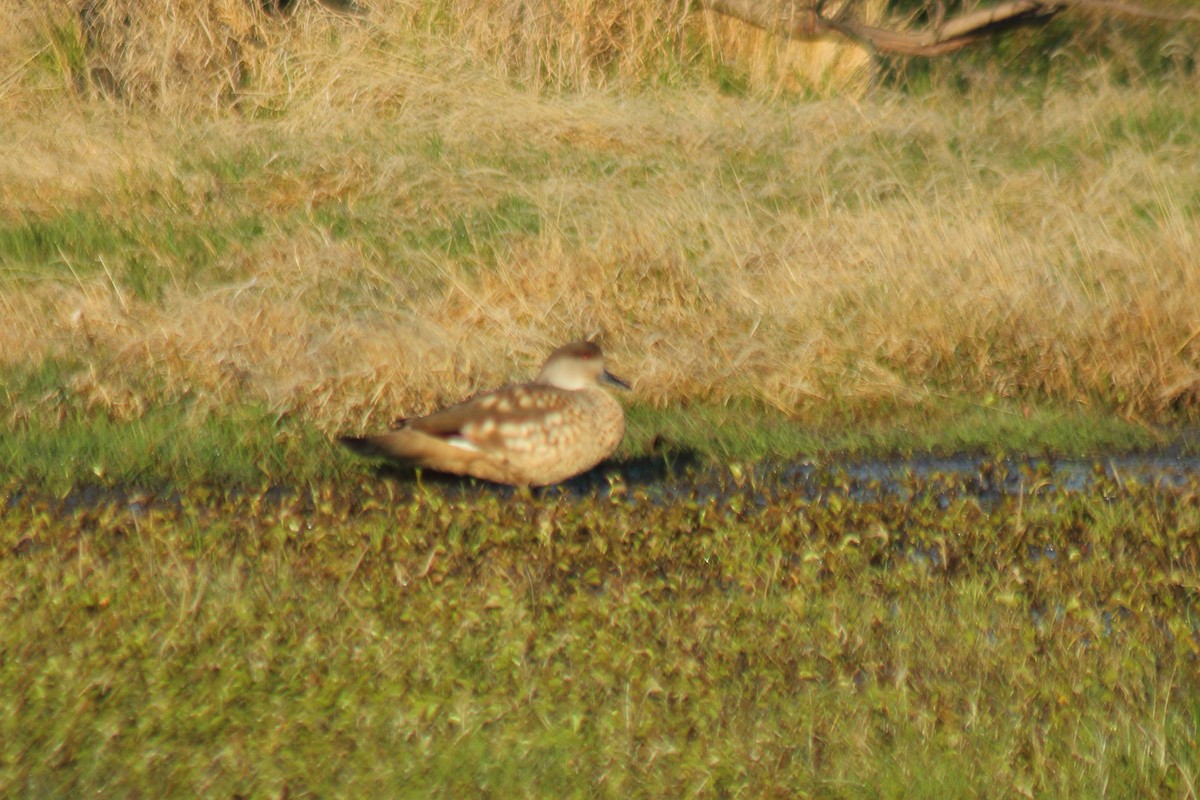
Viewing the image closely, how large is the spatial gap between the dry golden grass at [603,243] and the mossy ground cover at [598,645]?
1588 millimetres

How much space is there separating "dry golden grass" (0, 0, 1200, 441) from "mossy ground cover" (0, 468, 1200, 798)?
159 centimetres

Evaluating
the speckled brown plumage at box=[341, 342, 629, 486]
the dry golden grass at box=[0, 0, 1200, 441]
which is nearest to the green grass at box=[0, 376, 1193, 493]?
the dry golden grass at box=[0, 0, 1200, 441]

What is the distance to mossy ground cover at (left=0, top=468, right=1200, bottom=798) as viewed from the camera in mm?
4230

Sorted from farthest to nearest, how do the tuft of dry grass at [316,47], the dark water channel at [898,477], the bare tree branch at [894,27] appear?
the tuft of dry grass at [316,47] < the bare tree branch at [894,27] < the dark water channel at [898,477]

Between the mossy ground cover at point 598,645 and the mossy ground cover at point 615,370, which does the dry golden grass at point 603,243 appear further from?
the mossy ground cover at point 598,645

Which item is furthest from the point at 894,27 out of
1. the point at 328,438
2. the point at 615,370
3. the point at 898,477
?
the point at 328,438

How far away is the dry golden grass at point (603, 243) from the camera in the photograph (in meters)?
8.31

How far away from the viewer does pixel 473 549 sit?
19.8 ft

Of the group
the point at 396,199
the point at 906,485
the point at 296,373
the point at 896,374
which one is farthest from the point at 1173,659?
the point at 396,199

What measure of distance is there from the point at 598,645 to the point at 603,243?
4.63 metres

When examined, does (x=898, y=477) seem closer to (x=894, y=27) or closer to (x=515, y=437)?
(x=515, y=437)

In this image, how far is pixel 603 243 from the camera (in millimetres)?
9352

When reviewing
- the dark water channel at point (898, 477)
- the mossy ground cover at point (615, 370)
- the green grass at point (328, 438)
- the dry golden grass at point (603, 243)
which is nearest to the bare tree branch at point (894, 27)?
the mossy ground cover at point (615, 370)

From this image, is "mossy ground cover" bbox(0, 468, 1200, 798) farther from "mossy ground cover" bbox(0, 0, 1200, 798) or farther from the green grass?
the green grass
